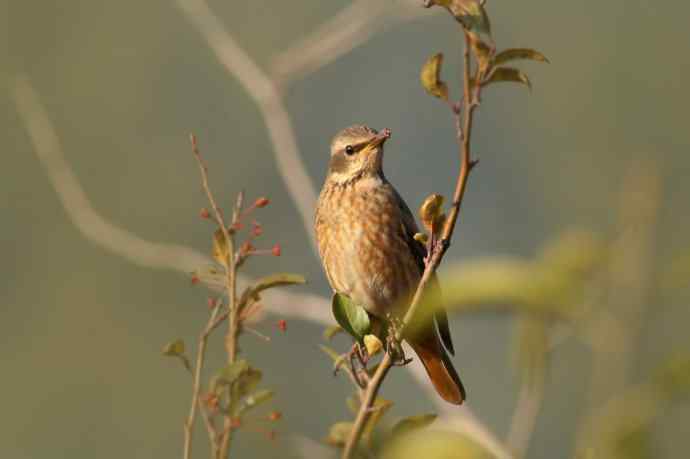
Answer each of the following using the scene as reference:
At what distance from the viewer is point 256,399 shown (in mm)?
3023

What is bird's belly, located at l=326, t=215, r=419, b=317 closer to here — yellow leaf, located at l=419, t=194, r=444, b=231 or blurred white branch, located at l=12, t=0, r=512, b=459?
blurred white branch, located at l=12, t=0, r=512, b=459

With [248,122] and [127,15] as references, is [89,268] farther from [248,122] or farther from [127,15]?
[127,15]

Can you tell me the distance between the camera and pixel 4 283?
28438 mm

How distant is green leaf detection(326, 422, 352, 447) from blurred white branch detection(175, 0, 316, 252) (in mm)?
1697

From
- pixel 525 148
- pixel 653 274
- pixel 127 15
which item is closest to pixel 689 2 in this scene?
pixel 525 148

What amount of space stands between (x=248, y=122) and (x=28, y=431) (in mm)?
11012

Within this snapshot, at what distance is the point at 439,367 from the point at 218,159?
86.3 ft

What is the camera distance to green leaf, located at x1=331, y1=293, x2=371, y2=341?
325 centimetres

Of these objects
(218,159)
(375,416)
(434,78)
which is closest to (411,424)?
(375,416)

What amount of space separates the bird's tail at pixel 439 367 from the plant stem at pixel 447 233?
7.26 ft

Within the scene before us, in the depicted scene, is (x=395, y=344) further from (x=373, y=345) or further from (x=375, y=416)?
(x=375, y=416)

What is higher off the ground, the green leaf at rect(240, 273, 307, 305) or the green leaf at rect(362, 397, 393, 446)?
the green leaf at rect(240, 273, 307, 305)

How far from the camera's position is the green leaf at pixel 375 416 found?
289cm

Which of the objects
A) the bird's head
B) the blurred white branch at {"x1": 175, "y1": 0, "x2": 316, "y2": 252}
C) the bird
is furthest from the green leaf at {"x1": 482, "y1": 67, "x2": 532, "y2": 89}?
the bird's head
